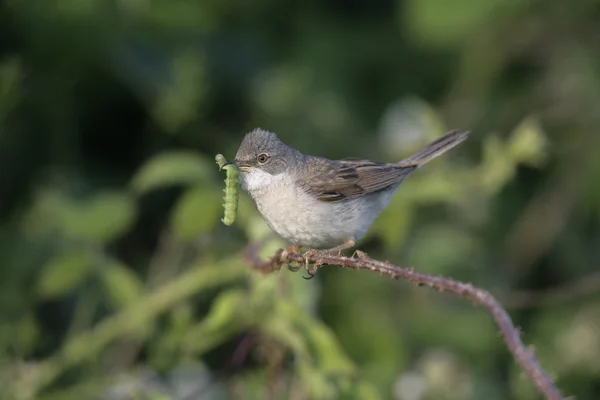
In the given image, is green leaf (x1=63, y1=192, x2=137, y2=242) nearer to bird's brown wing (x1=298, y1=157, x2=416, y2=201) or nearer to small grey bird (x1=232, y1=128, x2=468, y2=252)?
small grey bird (x1=232, y1=128, x2=468, y2=252)

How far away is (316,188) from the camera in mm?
3783

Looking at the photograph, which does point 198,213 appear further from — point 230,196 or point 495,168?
point 495,168

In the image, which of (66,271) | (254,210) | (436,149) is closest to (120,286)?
(66,271)

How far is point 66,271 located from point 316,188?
1171 millimetres

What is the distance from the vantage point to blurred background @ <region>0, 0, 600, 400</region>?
3.94 meters

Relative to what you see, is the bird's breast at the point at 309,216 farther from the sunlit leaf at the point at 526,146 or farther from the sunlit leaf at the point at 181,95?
the sunlit leaf at the point at 181,95

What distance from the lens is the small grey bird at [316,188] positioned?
3.49 metres

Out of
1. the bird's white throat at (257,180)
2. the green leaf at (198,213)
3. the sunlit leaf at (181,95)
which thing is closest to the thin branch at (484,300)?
the bird's white throat at (257,180)

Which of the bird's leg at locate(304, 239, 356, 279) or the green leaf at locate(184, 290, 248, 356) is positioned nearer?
the bird's leg at locate(304, 239, 356, 279)

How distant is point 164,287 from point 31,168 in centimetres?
182

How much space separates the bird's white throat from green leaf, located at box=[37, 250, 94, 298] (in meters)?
0.86

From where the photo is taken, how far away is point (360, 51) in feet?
21.9

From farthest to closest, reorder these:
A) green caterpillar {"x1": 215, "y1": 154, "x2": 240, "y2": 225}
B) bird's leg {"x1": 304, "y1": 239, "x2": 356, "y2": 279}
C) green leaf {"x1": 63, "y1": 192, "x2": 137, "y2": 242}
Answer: green leaf {"x1": 63, "y1": 192, "x2": 137, "y2": 242} < bird's leg {"x1": 304, "y1": 239, "x2": 356, "y2": 279} < green caterpillar {"x1": 215, "y1": 154, "x2": 240, "y2": 225}

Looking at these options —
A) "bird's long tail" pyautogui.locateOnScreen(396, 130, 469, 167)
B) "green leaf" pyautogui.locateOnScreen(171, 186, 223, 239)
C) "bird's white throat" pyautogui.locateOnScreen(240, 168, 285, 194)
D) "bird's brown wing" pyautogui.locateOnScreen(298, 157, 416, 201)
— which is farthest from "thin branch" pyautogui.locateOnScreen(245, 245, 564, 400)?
"bird's long tail" pyautogui.locateOnScreen(396, 130, 469, 167)
